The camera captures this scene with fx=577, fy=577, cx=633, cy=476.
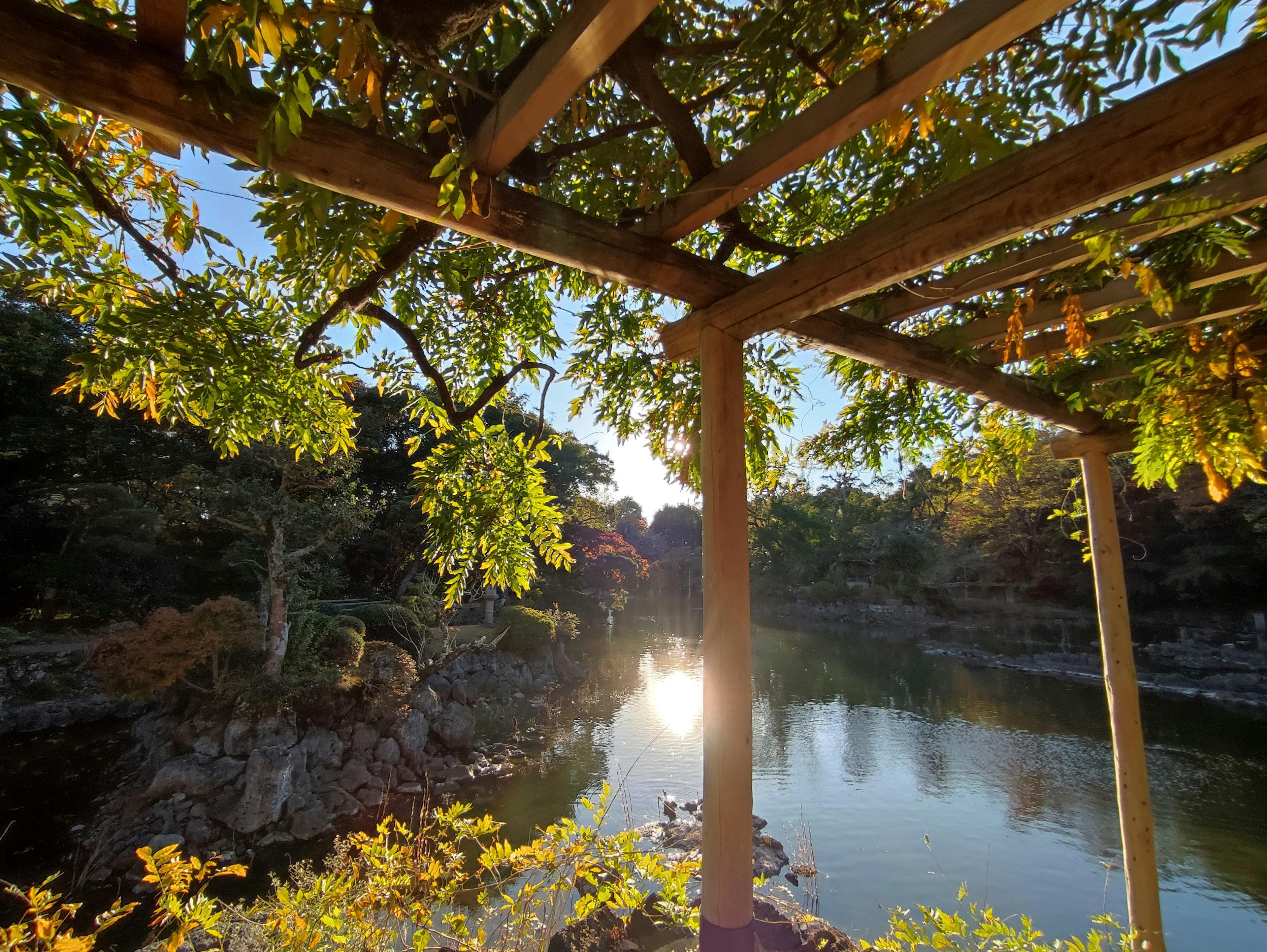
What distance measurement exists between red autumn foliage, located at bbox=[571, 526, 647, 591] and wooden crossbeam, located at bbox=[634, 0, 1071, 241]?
1283 cm

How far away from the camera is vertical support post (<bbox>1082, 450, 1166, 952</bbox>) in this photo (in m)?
2.26

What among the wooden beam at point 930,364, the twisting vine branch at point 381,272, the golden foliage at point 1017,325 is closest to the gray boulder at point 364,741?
the twisting vine branch at point 381,272

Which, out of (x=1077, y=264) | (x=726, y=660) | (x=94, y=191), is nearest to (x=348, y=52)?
(x=94, y=191)

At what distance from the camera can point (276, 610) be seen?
7102 millimetres

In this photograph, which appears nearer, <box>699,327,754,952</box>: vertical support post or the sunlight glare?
<box>699,327,754,952</box>: vertical support post

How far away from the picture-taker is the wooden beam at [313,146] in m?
0.85

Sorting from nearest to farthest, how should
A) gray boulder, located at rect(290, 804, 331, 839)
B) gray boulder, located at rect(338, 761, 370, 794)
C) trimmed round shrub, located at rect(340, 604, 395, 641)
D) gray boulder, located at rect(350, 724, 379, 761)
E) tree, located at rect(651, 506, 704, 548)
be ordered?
gray boulder, located at rect(290, 804, 331, 839) → gray boulder, located at rect(338, 761, 370, 794) → gray boulder, located at rect(350, 724, 379, 761) → trimmed round shrub, located at rect(340, 604, 395, 641) → tree, located at rect(651, 506, 704, 548)

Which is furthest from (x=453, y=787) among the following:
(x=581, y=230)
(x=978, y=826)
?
(x=581, y=230)

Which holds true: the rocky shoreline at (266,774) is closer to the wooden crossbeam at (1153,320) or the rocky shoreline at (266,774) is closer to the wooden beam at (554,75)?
the wooden beam at (554,75)

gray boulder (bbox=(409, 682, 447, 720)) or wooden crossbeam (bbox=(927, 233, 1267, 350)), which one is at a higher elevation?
wooden crossbeam (bbox=(927, 233, 1267, 350))

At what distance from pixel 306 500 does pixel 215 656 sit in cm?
222

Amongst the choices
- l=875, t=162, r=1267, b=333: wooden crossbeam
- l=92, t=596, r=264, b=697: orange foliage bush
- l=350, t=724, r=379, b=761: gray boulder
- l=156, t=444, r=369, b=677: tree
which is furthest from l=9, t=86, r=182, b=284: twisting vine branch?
l=350, t=724, r=379, b=761: gray boulder

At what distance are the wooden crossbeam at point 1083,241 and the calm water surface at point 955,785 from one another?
14.8ft

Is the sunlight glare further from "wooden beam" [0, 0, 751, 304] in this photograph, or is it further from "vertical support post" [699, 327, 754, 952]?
"wooden beam" [0, 0, 751, 304]
